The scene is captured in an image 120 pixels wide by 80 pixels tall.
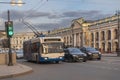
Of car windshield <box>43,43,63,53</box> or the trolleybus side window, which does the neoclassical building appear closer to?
the trolleybus side window

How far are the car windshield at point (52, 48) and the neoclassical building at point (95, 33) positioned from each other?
71.3 metres

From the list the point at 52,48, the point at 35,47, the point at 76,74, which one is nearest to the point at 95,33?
the point at 35,47

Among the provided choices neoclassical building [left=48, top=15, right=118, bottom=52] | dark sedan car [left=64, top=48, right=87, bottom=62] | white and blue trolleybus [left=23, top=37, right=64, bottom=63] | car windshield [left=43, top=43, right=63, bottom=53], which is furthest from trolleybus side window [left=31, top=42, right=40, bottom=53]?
neoclassical building [left=48, top=15, right=118, bottom=52]

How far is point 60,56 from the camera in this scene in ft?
119

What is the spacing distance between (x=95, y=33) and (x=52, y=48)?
88072 mm

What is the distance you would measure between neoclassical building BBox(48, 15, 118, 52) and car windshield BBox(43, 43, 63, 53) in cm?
7126

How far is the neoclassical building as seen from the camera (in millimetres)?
109688

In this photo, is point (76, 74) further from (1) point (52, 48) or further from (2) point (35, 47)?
(2) point (35, 47)

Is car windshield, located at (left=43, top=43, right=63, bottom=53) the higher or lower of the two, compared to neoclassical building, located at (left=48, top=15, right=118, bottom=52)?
lower

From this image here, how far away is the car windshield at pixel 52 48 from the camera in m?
36.2

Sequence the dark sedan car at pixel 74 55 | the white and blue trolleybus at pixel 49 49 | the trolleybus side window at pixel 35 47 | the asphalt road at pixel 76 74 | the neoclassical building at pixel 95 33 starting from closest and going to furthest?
the asphalt road at pixel 76 74
the white and blue trolleybus at pixel 49 49
the trolleybus side window at pixel 35 47
the dark sedan car at pixel 74 55
the neoclassical building at pixel 95 33

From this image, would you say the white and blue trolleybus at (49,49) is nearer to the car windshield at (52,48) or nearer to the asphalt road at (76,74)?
the car windshield at (52,48)

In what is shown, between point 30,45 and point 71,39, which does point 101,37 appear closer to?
point 71,39

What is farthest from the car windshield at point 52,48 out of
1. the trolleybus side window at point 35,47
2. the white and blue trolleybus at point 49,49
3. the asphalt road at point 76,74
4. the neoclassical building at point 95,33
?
the neoclassical building at point 95,33
